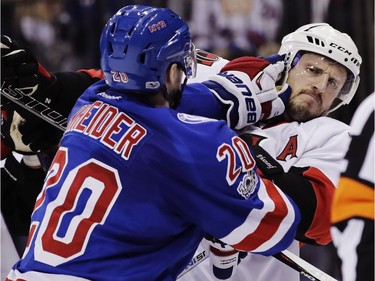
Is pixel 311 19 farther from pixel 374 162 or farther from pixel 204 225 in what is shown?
pixel 374 162

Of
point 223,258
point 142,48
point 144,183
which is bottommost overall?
point 223,258

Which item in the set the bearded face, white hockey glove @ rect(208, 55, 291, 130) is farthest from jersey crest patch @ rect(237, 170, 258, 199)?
the bearded face

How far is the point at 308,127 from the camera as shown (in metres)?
2.57

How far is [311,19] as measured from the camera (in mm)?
4297

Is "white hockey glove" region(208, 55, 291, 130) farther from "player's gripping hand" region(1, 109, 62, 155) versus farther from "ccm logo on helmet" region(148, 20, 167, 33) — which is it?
"player's gripping hand" region(1, 109, 62, 155)

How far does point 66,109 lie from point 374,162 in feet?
5.04

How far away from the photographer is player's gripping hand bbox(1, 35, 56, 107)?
255cm

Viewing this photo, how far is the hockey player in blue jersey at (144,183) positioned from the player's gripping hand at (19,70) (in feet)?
1.79

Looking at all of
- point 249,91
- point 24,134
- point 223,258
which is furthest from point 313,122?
point 24,134

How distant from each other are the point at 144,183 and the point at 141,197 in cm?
3

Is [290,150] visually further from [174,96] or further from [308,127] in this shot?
[174,96]

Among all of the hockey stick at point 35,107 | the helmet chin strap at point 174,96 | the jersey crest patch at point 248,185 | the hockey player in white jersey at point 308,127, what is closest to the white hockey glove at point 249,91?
the hockey player in white jersey at point 308,127

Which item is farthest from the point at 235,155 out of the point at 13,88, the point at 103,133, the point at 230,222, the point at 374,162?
the point at 13,88

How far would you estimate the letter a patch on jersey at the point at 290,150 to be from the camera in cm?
250
